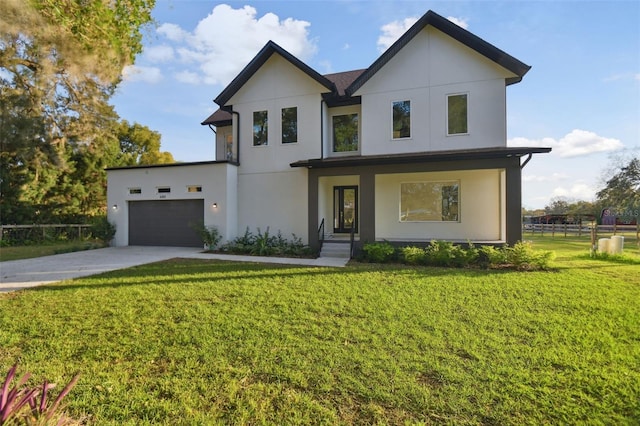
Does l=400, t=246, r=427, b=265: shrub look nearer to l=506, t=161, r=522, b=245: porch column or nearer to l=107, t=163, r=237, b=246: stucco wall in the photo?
l=506, t=161, r=522, b=245: porch column

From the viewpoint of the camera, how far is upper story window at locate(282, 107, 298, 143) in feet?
40.4

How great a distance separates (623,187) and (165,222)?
42679 mm

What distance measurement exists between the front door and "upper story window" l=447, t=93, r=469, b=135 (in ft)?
14.6

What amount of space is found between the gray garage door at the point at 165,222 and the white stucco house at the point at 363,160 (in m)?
0.05

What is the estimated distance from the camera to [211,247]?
12.0 m

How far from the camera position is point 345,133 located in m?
12.6

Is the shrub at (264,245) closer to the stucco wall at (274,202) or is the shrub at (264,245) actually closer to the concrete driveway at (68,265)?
the stucco wall at (274,202)

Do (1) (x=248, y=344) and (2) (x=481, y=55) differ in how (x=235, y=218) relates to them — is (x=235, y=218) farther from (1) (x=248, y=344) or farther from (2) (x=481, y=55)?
(2) (x=481, y=55)

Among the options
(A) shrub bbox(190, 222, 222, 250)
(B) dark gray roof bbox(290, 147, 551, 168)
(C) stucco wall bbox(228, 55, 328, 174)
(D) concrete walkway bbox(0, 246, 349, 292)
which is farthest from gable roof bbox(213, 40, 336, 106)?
(D) concrete walkway bbox(0, 246, 349, 292)

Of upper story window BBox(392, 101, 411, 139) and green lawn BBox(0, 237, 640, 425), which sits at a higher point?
upper story window BBox(392, 101, 411, 139)

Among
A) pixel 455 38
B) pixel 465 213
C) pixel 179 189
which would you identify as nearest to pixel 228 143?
pixel 179 189

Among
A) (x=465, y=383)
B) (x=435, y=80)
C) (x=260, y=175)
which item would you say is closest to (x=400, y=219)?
(x=435, y=80)

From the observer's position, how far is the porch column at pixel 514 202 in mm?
9117

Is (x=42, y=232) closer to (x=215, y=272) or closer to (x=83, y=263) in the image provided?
(x=83, y=263)
